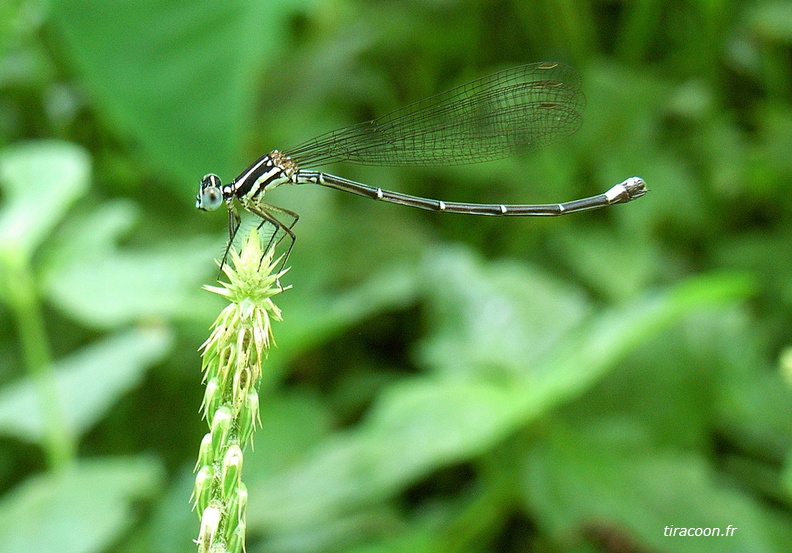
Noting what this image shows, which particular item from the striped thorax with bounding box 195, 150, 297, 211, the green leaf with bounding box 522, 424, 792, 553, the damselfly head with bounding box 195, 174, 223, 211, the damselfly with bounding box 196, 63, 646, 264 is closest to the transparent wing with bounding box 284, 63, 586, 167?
Answer: the damselfly with bounding box 196, 63, 646, 264

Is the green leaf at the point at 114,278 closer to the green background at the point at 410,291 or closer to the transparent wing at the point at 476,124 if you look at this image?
the green background at the point at 410,291

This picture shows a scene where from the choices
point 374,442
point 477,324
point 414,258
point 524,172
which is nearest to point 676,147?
point 524,172

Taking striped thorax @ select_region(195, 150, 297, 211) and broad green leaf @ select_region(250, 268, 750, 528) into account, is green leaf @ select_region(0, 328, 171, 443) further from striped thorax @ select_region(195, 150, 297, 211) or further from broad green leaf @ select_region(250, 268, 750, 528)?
striped thorax @ select_region(195, 150, 297, 211)

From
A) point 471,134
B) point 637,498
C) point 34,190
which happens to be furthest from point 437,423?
point 34,190

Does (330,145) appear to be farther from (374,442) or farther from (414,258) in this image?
(414,258)

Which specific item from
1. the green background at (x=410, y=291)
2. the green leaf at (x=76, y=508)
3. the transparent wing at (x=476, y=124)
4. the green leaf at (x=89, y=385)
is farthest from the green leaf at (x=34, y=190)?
the transparent wing at (x=476, y=124)
